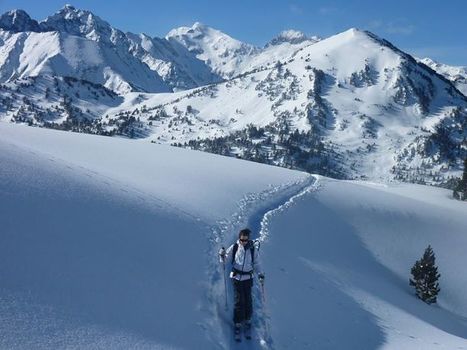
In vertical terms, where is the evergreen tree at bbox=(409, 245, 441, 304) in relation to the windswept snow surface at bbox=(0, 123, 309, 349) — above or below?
below

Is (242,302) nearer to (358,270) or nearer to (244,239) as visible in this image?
(244,239)

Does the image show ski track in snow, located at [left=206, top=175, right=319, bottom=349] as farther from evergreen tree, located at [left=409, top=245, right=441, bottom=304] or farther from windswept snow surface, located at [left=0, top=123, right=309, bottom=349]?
evergreen tree, located at [left=409, top=245, right=441, bottom=304]

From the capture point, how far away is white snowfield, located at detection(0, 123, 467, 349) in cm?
1321

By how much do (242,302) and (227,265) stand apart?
4364mm

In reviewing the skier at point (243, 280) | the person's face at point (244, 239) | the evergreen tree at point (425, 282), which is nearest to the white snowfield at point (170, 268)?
the skier at point (243, 280)

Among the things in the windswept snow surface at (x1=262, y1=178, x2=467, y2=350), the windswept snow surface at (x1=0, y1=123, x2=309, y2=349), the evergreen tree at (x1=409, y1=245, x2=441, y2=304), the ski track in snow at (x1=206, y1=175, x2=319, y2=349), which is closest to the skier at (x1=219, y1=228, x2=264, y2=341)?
the ski track in snow at (x1=206, y1=175, x2=319, y2=349)

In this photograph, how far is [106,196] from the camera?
72.7 feet

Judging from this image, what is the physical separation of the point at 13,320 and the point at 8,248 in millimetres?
3245

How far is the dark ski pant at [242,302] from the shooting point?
16.4 meters

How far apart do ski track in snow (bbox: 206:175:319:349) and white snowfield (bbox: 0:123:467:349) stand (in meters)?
0.09

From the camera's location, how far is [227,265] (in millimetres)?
20875

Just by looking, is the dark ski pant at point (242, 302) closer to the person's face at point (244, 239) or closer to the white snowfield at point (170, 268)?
the white snowfield at point (170, 268)

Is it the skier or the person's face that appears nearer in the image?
the skier

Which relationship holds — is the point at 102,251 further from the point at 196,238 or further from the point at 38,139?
the point at 38,139
